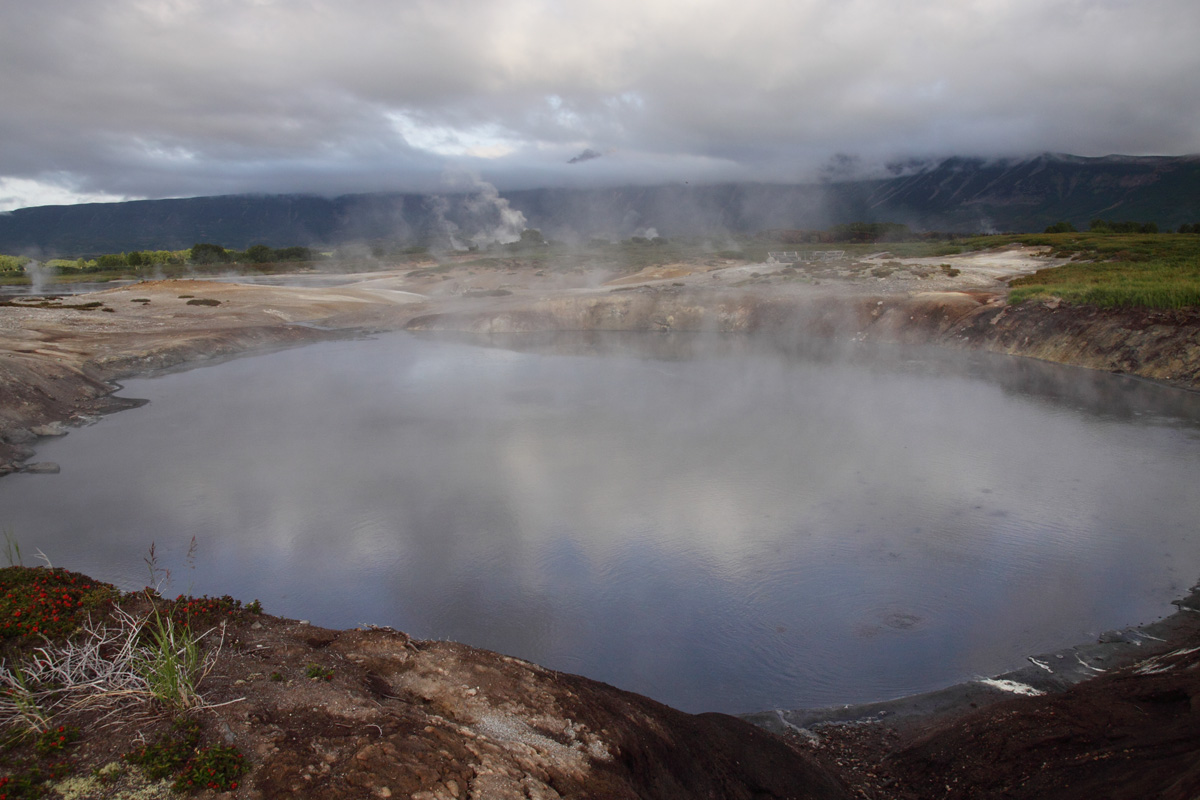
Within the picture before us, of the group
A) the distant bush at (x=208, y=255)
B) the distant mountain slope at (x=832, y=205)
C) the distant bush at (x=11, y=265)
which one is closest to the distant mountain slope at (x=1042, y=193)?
the distant mountain slope at (x=832, y=205)

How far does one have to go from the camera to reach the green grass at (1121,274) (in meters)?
22.9

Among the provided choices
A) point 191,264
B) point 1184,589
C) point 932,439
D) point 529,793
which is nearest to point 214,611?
point 529,793

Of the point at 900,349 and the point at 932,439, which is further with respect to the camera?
the point at 900,349

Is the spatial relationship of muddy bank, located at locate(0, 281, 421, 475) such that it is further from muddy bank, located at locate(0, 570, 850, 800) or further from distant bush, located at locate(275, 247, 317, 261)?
distant bush, located at locate(275, 247, 317, 261)

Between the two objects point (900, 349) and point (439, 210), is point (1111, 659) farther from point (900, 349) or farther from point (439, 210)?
point (439, 210)

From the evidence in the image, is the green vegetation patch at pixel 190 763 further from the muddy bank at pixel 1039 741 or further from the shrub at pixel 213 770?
the muddy bank at pixel 1039 741

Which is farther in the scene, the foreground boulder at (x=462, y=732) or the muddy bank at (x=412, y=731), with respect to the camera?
the foreground boulder at (x=462, y=732)

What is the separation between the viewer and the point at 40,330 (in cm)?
2608

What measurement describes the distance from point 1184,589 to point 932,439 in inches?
269

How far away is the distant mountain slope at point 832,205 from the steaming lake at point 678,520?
263 ft

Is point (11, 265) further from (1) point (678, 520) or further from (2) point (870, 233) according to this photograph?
(2) point (870, 233)

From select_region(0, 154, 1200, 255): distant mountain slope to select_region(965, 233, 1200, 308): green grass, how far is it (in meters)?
60.8

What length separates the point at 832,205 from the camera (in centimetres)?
14212

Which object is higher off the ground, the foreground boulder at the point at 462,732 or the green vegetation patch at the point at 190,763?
the green vegetation patch at the point at 190,763
